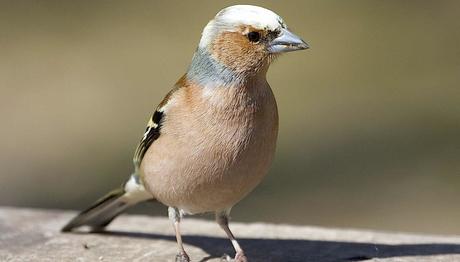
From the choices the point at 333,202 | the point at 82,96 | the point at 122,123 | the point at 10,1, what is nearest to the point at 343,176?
the point at 333,202

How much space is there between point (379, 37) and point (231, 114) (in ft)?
38.0

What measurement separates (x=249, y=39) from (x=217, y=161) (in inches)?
28.5

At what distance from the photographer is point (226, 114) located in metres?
5.71

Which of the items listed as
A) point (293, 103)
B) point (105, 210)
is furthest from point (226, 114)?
point (293, 103)

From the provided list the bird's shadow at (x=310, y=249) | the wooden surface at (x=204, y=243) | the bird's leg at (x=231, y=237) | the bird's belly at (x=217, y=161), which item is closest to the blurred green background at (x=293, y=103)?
the wooden surface at (x=204, y=243)

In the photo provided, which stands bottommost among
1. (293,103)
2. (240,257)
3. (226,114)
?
(293,103)

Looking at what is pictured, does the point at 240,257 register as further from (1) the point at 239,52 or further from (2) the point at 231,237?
(1) the point at 239,52

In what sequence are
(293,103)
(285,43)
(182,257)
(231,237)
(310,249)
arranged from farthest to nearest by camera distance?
(293,103) < (310,249) < (231,237) < (182,257) < (285,43)

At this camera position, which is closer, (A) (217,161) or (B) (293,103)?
(A) (217,161)

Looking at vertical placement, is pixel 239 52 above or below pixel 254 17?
below

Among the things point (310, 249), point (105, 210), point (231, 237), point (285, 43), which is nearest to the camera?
point (285, 43)

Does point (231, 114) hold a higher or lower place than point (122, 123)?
higher

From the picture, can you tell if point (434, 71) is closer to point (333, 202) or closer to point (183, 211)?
point (333, 202)

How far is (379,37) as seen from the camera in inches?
666
